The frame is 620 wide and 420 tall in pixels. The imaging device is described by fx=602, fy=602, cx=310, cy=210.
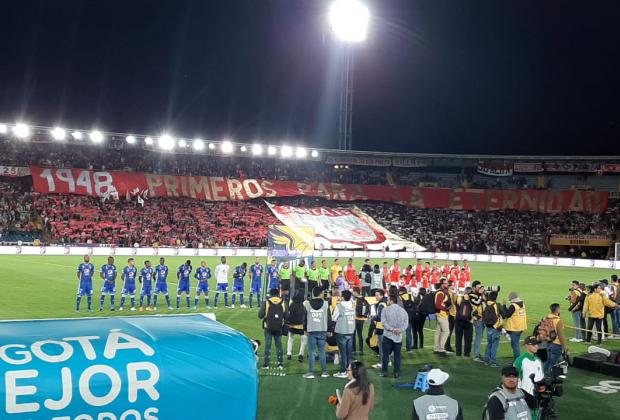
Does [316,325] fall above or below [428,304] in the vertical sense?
below

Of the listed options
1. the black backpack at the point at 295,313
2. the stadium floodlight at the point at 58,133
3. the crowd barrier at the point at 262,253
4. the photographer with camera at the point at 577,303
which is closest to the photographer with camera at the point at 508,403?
the black backpack at the point at 295,313

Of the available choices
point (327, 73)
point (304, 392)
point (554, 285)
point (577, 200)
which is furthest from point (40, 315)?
point (577, 200)

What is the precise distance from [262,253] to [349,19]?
2086 centimetres

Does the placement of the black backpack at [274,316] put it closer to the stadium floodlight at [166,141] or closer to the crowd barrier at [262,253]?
the crowd barrier at [262,253]

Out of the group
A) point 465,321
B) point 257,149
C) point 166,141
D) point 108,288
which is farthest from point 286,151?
point 465,321

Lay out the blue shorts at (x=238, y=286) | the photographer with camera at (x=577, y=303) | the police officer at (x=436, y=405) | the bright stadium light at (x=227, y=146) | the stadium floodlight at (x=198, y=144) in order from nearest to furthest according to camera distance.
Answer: the police officer at (x=436, y=405) → the photographer with camera at (x=577, y=303) → the blue shorts at (x=238, y=286) → the stadium floodlight at (x=198, y=144) → the bright stadium light at (x=227, y=146)

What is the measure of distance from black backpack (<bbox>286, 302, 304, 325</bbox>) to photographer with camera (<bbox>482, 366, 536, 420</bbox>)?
7419 mm

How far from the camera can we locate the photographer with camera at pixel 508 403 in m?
5.84

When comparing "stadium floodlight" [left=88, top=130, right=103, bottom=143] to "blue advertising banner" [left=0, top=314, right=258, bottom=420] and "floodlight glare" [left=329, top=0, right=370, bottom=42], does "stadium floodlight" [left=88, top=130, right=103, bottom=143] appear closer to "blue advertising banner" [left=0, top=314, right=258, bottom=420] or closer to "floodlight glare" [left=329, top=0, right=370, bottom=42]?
"floodlight glare" [left=329, top=0, right=370, bottom=42]

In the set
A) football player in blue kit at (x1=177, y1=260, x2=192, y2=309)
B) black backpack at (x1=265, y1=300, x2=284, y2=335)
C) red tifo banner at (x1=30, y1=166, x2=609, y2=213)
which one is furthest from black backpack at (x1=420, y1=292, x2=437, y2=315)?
red tifo banner at (x1=30, y1=166, x2=609, y2=213)

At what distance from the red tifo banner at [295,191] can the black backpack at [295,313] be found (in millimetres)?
45868

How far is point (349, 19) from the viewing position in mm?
50531

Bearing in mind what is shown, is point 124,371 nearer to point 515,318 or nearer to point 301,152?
point 515,318

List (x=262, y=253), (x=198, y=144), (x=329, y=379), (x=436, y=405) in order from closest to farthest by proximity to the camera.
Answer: (x=436, y=405) → (x=329, y=379) → (x=262, y=253) → (x=198, y=144)
